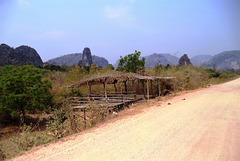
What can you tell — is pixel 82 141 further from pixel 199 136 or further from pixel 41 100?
pixel 41 100

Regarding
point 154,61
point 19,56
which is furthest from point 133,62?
point 19,56

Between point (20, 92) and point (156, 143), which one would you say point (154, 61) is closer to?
point (20, 92)

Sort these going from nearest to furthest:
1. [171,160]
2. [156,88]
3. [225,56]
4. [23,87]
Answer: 1. [171,160]
2. [23,87]
3. [156,88]
4. [225,56]

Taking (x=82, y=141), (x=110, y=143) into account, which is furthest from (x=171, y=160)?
(x=82, y=141)

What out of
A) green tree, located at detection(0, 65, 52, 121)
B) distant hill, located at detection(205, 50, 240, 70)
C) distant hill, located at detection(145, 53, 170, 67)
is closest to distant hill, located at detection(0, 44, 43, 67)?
green tree, located at detection(0, 65, 52, 121)

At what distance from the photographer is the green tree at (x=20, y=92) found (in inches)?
538

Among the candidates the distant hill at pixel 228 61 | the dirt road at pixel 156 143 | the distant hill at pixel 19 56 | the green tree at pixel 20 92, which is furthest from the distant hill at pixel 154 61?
the distant hill at pixel 228 61

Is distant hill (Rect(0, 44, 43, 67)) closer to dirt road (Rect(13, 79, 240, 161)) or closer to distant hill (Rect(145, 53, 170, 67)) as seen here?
distant hill (Rect(145, 53, 170, 67))

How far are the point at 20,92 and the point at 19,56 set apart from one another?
174 ft

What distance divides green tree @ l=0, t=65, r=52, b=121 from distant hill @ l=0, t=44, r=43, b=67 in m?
40.7

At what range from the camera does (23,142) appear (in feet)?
15.7

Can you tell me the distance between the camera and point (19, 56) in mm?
59344

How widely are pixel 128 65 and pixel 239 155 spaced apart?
59.4 feet

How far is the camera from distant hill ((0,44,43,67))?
172 ft
